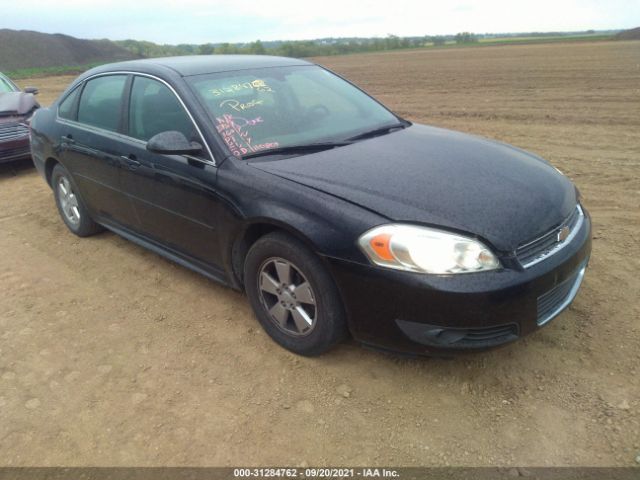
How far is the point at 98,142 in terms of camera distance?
13.7 feet

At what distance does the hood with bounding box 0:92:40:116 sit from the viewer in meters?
7.89

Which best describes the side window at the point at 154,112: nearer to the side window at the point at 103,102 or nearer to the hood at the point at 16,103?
the side window at the point at 103,102

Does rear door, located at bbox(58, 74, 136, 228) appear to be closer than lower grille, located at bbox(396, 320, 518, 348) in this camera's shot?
No

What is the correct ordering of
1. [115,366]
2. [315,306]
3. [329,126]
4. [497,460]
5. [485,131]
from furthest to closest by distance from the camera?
[485,131] → [329,126] → [115,366] → [315,306] → [497,460]

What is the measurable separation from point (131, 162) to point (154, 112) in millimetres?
414

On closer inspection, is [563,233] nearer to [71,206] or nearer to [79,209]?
[79,209]

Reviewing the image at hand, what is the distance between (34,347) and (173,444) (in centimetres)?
145

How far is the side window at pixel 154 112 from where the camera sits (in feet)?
11.2

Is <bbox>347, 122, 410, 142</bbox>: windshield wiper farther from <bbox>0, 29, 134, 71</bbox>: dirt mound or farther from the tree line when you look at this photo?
<bbox>0, 29, 134, 71</bbox>: dirt mound

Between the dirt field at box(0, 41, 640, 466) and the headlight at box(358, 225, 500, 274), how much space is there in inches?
30.0

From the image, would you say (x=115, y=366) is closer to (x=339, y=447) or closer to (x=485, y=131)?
(x=339, y=447)

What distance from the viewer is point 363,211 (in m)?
2.58

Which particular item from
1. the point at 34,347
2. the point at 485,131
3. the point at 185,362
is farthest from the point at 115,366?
the point at 485,131

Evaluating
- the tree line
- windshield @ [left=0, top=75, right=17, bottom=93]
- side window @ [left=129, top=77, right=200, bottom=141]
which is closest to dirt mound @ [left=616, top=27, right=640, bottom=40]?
the tree line
